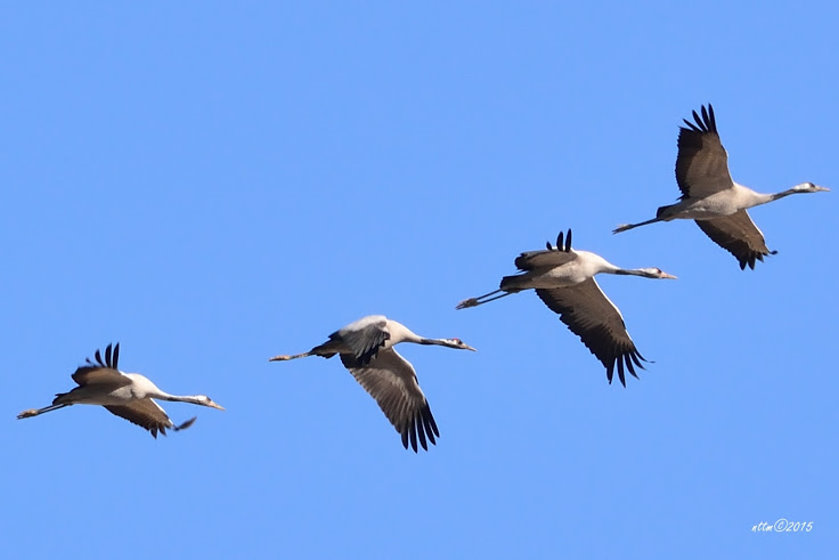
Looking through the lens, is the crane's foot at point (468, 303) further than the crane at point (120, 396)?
Yes

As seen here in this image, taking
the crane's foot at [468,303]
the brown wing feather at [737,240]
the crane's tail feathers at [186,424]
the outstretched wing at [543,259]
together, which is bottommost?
the crane's tail feathers at [186,424]

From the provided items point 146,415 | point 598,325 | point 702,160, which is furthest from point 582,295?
point 146,415

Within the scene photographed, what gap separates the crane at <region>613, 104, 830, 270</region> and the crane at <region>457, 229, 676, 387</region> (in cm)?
93

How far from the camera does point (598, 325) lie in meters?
19.6

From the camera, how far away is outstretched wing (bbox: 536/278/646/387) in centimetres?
1933

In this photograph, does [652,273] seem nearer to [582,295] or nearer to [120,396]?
[582,295]

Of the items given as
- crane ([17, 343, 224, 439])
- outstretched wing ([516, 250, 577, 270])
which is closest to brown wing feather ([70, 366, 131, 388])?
crane ([17, 343, 224, 439])

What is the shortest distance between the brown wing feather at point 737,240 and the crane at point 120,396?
6542 mm

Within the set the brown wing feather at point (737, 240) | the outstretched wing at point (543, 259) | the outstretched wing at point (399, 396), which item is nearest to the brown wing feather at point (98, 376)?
the outstretched wing at point (399, 396)

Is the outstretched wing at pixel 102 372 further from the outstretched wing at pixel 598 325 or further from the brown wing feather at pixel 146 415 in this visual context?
the outstretched wing at pixel 598 325

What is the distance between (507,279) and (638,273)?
202 cm

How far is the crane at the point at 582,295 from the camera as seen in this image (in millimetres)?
18297

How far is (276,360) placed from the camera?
63.6ft

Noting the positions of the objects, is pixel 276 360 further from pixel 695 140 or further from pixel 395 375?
pixel 695 140
